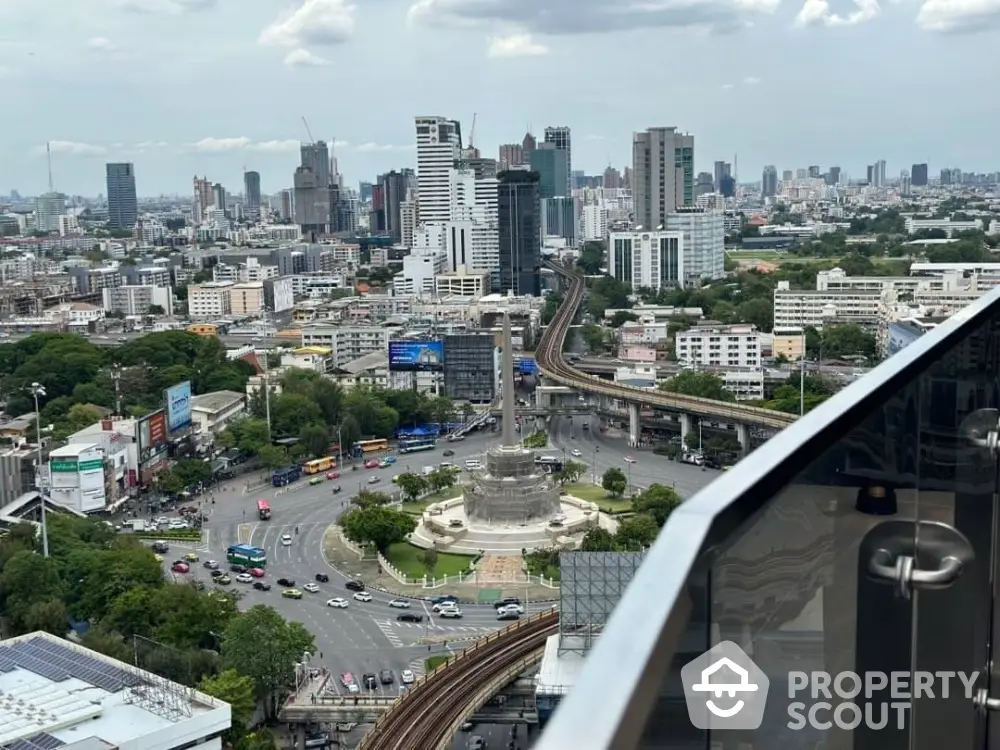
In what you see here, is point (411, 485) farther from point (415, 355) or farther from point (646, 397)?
point (415, 355)

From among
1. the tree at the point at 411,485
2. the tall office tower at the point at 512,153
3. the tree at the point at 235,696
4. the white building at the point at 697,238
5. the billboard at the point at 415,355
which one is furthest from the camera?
the tall office tower at the point at 512,153

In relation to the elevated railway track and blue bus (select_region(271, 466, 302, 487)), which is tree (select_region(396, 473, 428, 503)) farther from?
the elevated railway track

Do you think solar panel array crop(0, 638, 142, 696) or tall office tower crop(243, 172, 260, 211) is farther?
tall office tower crop(243, 172, 260, 211)

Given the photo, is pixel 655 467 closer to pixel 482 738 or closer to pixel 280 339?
pixel 482 738

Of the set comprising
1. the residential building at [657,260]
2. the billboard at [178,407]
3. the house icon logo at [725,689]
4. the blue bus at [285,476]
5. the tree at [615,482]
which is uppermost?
the house icon logo at [725,689]

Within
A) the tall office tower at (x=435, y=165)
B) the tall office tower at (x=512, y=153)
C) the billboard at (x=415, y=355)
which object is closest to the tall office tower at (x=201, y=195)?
the tall office tower at (x=512, y=153)

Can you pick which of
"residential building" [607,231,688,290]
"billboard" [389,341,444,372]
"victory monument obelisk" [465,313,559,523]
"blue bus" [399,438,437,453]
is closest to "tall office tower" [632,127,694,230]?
"residential building" [607,231,688,290]

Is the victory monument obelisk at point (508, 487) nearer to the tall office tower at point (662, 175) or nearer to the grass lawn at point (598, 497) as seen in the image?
the grass lawn at point (598, 497)
